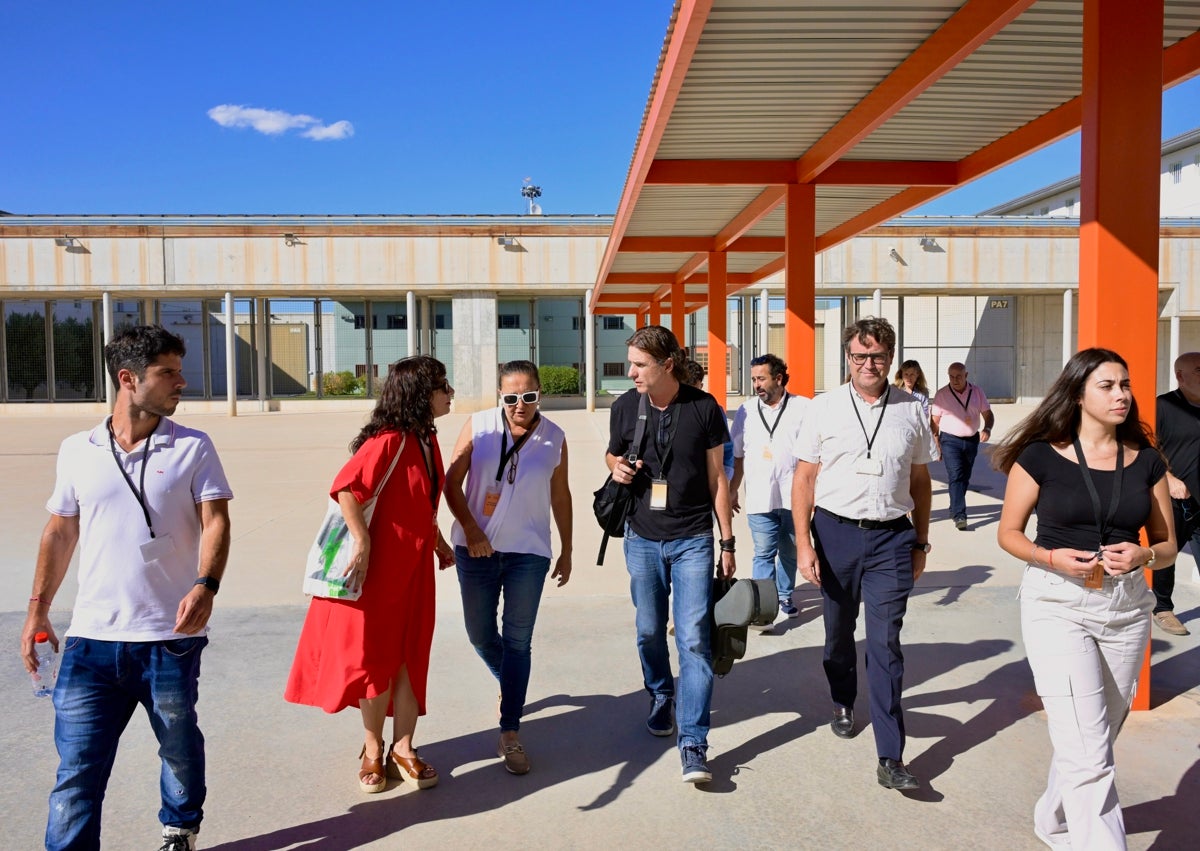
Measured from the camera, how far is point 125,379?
2951 mm

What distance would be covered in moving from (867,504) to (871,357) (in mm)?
623

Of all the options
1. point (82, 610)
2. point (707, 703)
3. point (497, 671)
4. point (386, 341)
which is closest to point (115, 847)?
point (82, 610)

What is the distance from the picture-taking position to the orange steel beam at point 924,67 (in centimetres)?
567

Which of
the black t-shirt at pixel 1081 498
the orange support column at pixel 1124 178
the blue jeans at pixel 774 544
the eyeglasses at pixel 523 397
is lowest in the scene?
the blue jeans at pixel 774 544

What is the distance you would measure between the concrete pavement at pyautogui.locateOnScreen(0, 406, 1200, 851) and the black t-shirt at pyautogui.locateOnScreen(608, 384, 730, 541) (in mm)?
1005

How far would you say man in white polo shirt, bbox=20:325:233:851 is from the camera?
2.91 m

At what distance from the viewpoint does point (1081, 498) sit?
306cm

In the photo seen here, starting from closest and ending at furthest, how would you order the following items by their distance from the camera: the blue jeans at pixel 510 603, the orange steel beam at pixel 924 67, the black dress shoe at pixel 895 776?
the black dress shoe at pixel 895 776 < the blue jeans at pixel 510 603 < the orange steel beam at pixel 924 67

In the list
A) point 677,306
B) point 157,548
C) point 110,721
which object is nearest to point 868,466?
point 157,548

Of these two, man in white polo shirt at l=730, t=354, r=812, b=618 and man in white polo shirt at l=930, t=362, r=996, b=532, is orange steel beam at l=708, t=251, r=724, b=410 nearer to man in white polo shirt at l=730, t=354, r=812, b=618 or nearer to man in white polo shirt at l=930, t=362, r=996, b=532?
man in white polo shirt at l=930, t=362, r=996, b=532

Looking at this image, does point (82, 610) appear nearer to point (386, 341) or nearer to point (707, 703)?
point (707, 703)

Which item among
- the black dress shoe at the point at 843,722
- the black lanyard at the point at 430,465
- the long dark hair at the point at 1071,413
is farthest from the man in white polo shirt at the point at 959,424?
the black lanyard at the point at 430,465

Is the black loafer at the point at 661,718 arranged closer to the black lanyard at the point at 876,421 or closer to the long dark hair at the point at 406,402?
the black lanyard at the point at 876,421

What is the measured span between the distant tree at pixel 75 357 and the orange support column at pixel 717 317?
29.6m
